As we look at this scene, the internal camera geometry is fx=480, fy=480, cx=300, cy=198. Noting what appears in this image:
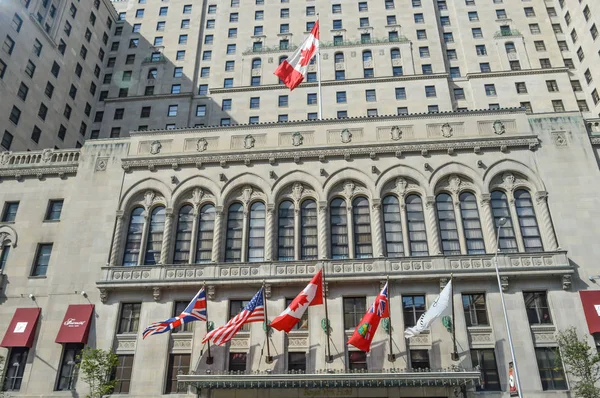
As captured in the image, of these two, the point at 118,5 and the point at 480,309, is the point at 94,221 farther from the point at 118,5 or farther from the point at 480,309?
the point at 118,5

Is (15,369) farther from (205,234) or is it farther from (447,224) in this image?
(447,224)

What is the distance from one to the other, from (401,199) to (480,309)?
867 cm

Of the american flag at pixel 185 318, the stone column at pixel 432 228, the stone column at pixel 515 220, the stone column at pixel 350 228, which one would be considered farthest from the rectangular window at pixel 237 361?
the stone column at pixel 515 220

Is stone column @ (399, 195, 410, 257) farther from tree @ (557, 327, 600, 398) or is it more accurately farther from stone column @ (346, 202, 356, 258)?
tree @ (557, 327, 600, 398)

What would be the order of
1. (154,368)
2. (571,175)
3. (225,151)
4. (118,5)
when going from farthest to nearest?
1. (118,5)
2. (225,151)
3. (571,175)
4. (154,368)

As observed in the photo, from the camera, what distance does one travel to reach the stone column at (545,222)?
98.9 ft

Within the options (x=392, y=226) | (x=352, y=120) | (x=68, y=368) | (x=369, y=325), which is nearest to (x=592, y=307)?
Result: (x=392, y=226)

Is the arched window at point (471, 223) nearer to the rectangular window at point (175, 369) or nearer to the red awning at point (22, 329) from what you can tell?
the rectangular window at point (175, 369)

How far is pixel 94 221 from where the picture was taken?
112 feet

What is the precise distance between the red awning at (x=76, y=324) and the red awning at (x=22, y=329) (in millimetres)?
1940

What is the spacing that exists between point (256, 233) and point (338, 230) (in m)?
5.61

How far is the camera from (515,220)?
31.4 m

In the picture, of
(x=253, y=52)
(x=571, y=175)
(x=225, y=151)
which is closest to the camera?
(x=571, y=175)

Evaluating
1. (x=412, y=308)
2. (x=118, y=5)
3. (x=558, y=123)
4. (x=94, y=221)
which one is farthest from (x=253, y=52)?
(x=412, y=308)
